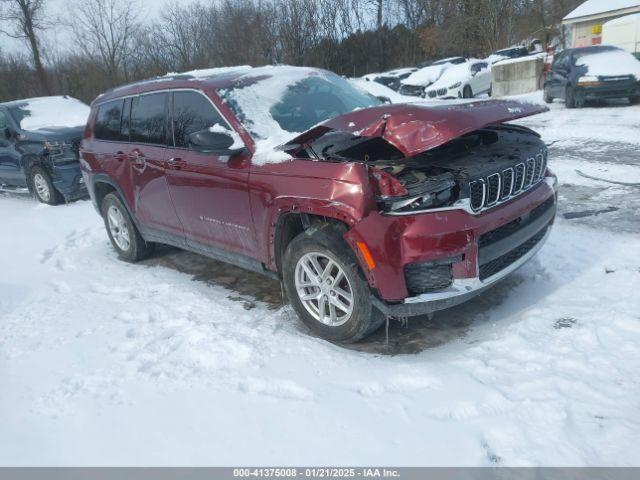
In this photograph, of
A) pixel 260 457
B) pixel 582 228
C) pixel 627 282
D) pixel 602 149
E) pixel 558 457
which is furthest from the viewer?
pixel 602 149

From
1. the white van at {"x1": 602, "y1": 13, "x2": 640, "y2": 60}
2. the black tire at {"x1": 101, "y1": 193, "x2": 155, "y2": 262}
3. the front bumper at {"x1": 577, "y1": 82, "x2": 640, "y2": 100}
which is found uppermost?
the white van at {"x1": 602, "y1": 13, "x2": 640, "y2": 60}

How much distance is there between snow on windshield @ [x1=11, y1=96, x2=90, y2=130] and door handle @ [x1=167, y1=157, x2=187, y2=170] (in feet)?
19.1

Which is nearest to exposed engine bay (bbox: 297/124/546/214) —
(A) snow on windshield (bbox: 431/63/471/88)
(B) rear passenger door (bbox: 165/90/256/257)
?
(B) rear passenger door (bbox: 165/90/256/257)

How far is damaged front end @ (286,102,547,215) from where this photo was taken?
3121mm

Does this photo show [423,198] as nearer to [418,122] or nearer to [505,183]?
[418,122]

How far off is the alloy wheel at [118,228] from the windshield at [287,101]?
236cm

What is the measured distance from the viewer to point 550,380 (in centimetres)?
287

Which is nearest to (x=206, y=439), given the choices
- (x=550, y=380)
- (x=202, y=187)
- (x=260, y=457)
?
(x=260, y=457)

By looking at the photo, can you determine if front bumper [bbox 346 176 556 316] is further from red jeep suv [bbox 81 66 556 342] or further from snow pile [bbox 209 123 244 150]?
snow pile [bbox 209 123 244 150]

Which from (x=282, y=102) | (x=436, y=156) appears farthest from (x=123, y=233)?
(x=436, y=156)

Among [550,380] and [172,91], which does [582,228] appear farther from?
[172,91]

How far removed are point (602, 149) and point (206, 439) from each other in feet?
27.2

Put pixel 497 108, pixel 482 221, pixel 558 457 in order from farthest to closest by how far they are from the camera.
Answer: pixel 497 108 → pixel 482 221 → pixel 558 457

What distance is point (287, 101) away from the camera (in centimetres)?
429
